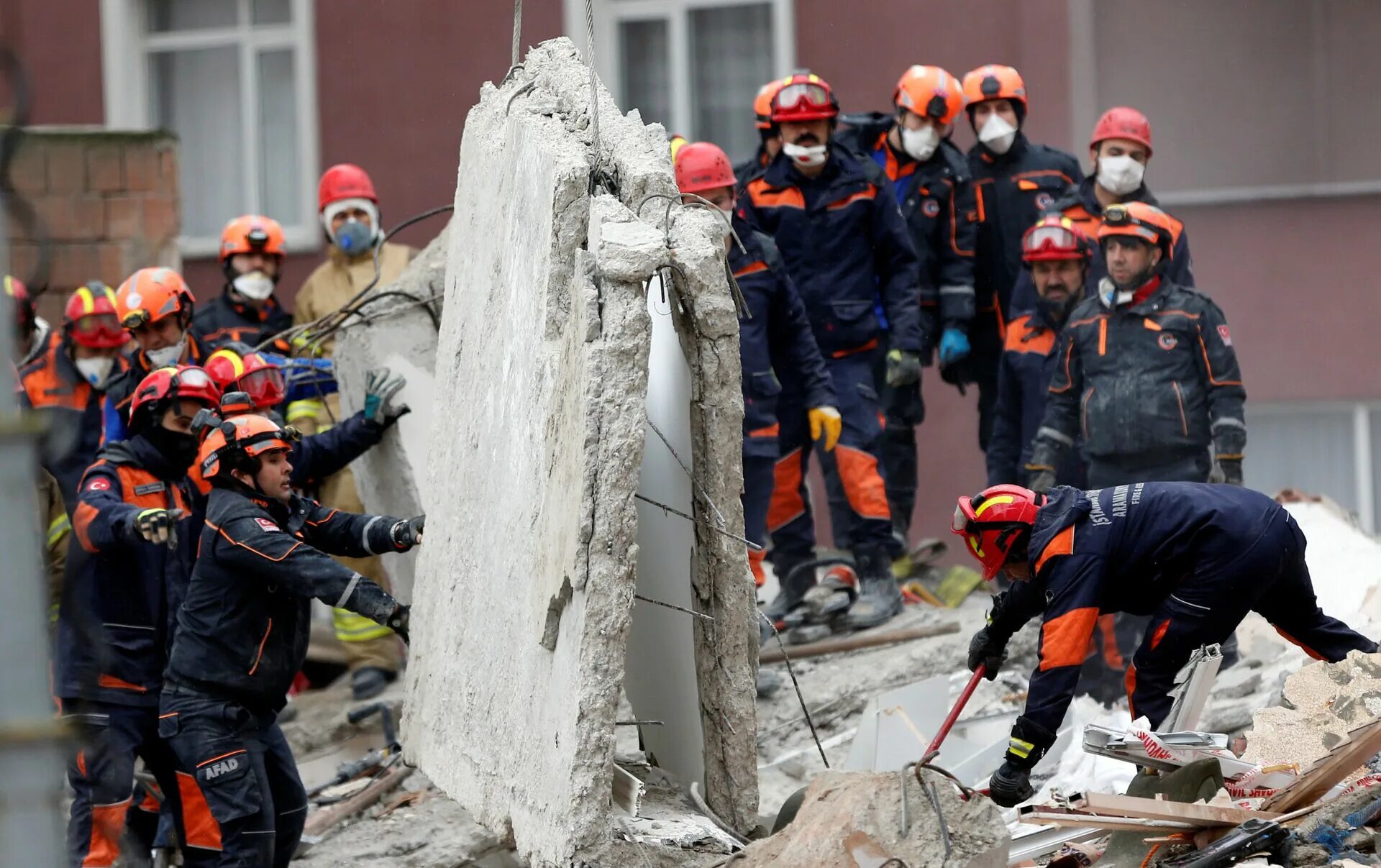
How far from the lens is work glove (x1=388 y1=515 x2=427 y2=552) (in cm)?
618

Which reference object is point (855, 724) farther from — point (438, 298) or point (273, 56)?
point (273, 56)

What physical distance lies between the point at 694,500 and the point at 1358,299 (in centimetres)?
694

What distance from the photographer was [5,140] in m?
2.63

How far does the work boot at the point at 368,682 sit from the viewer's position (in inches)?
327

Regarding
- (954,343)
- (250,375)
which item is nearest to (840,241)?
(954,343)

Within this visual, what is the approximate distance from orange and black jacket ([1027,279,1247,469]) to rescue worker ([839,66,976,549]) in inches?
44.7

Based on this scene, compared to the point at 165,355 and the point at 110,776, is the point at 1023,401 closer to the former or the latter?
the point at 165,355

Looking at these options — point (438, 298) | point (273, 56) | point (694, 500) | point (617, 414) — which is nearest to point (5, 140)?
point (617, 414)

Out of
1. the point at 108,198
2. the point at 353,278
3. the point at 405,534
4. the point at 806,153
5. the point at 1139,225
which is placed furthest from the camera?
the point at 108,198

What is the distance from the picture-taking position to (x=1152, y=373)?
7523 mm

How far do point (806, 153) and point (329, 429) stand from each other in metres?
2.58

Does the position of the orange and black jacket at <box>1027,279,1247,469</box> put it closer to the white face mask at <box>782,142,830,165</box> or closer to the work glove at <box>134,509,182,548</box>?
the white face mask at <box>782,142,830,165</box>

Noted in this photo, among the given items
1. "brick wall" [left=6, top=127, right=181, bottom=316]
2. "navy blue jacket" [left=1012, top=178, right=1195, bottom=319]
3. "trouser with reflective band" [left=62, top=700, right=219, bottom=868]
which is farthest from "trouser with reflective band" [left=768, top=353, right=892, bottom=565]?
"brick wall" [left=6, top=127, right=181, bottom=316]

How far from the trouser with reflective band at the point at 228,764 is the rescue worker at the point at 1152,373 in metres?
3.53
